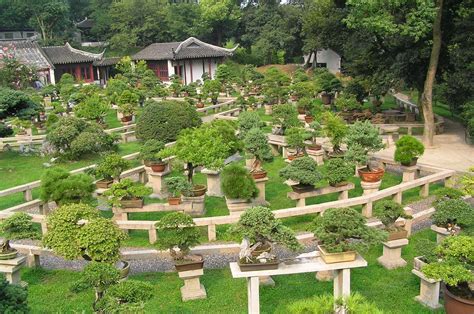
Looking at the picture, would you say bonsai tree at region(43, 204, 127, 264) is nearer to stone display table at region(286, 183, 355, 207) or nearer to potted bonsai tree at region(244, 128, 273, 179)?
stone display table at region(286, 183, 355, 207)

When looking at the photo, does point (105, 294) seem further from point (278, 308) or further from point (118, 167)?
point (118, 167)

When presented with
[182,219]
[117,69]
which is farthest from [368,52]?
[117,69]

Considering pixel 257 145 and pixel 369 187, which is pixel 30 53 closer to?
pixel 257 145

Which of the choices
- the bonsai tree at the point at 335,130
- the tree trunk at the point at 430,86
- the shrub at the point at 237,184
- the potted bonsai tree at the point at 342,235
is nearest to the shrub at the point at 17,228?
the shrub at the point at 237,184

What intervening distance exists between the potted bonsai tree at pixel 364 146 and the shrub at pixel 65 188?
568cm

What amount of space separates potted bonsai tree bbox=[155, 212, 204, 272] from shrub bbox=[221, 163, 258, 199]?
2702 mm

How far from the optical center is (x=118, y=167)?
1143 centimetres

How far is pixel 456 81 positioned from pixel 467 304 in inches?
431

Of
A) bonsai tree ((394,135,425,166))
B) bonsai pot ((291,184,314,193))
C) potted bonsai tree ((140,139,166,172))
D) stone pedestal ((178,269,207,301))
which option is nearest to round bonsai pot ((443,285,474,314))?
stone pedestal ((178,269,207,301))

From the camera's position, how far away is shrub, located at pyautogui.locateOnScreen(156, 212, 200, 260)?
24.0ft

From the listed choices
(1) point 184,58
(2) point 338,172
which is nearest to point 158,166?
(2) point 338,172

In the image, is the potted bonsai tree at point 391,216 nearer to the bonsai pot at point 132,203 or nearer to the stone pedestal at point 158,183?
the bonsai pot at point 132,203

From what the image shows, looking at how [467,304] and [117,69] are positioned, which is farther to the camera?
[117,69]

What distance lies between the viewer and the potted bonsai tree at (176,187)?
1032 cm
